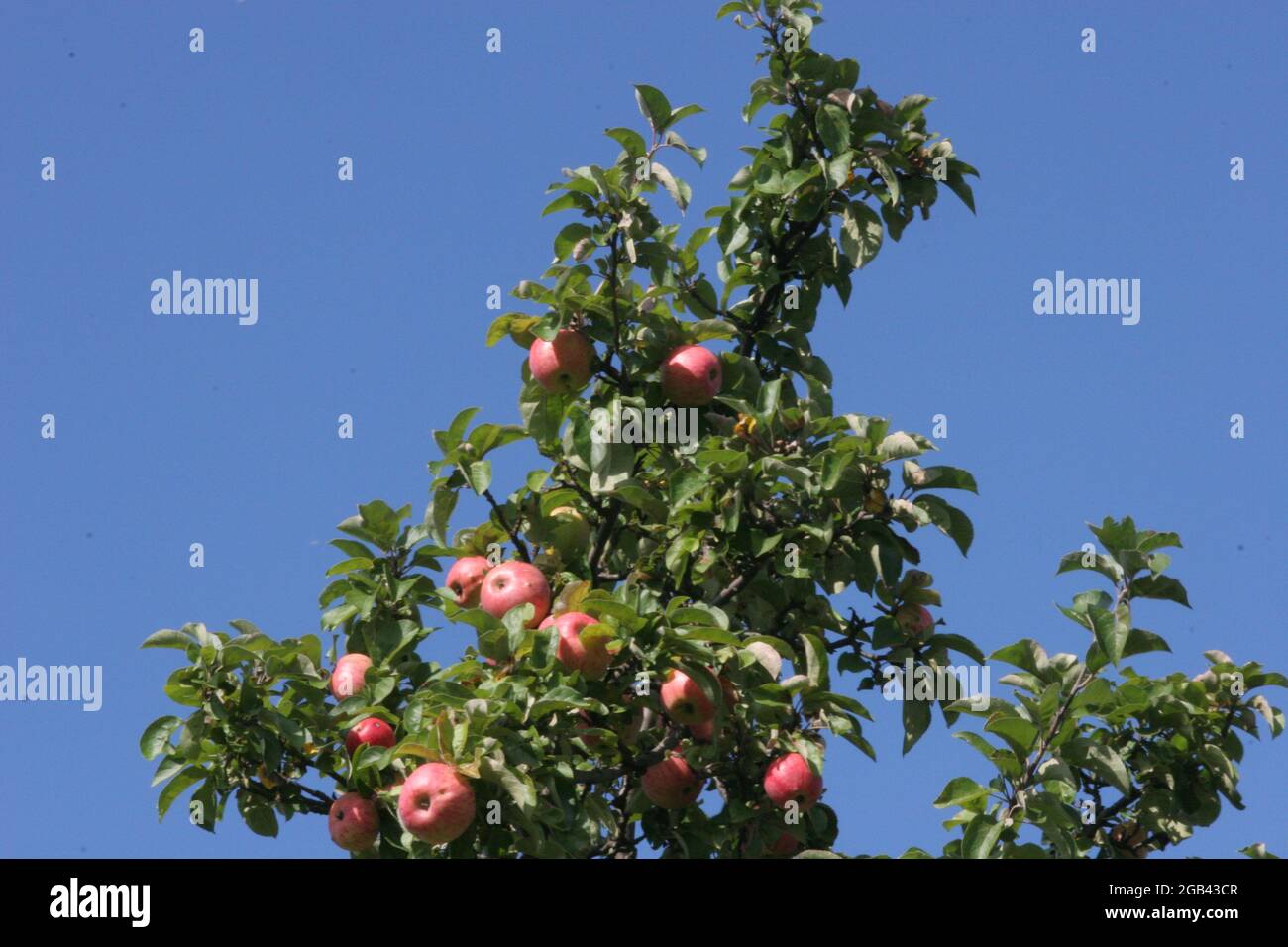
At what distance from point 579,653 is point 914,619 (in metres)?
1.34

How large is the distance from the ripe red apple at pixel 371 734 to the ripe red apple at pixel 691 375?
1501 millimetres

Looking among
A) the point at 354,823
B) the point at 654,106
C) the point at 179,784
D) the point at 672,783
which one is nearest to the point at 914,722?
the point at 672,783

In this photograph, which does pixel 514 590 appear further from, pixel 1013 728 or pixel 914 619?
pixel 1013 728

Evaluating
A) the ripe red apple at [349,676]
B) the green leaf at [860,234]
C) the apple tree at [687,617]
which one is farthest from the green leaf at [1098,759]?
the ripe red apple at [349,676]

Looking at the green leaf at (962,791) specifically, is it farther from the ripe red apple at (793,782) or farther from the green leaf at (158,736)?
the green leaf at (158,736)

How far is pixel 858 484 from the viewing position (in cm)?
595

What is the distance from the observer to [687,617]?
18.1ft

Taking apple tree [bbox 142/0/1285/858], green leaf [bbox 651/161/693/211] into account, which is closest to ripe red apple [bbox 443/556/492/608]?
apple tree [bbox 142/0/1285/858]

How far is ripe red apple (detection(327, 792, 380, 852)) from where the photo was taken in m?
5.61

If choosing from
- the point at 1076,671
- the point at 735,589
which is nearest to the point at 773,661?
the point at 735,589

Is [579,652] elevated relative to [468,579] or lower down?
lower down

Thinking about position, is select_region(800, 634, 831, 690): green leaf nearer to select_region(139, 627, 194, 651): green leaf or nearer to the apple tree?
the apple tree
